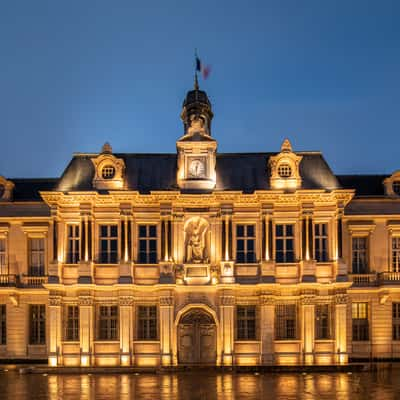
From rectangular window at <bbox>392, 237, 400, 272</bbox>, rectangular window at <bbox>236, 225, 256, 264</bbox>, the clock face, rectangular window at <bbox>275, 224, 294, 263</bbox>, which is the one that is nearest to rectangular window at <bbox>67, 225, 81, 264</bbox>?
the clock face

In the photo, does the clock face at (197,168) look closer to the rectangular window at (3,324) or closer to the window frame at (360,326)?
the window frame at (360,326)

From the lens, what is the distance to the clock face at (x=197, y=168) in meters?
39.6

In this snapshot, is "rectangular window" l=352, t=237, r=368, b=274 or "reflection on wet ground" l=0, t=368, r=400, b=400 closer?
"reflection on wet ground" l=0, t=368, r=400, b=400

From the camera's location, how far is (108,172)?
130 feet

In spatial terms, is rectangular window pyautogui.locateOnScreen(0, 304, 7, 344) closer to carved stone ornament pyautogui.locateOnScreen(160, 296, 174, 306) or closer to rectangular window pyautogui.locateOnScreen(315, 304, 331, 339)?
carved stone ornament pyautogui.locateOnScreen(160, 296, 174, 306)

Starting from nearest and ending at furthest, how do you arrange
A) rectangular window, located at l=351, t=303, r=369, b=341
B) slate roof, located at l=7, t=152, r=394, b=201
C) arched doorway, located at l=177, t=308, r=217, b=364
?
arched doorway, located at l=177, t=308, r=217, b=364, slate roof, located at l=7, t=152, r=394, b=201, rectangular window, located at l=351, t=303, r=369, b=341

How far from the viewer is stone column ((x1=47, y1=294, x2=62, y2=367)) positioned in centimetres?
3753

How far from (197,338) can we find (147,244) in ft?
22.1

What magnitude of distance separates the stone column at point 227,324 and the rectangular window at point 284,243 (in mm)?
4028

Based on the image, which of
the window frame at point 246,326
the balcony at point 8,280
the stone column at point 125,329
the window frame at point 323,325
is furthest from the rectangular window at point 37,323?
the window frame at point 323,325

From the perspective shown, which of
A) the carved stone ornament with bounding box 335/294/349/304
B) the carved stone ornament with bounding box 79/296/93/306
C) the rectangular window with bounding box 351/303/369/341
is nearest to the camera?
the carved stone ornament with bounding box 335/294/349/304

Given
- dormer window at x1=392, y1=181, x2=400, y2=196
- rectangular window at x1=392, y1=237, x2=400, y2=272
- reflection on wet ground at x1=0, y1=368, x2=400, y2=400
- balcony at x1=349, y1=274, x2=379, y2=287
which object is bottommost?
reflection on wet ground at x1=0, y1=368, x2=400, y2=400

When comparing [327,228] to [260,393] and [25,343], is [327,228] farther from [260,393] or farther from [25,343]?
[25,343]

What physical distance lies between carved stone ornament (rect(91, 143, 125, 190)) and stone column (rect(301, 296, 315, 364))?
46.0ft
